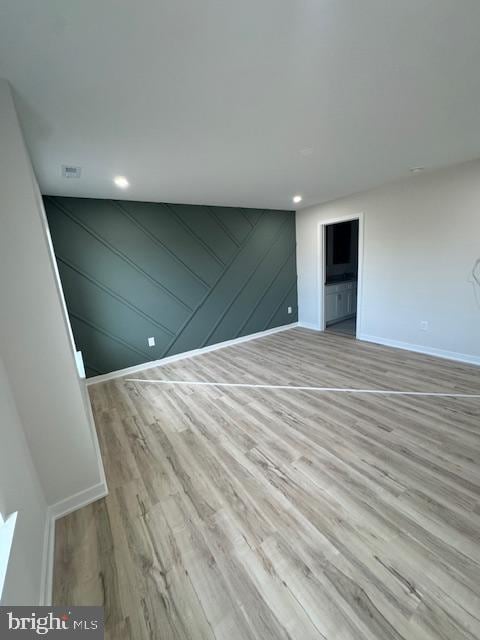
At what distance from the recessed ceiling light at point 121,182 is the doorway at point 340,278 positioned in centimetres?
346

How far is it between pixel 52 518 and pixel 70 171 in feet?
8.92

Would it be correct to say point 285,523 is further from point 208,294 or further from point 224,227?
point 224,227

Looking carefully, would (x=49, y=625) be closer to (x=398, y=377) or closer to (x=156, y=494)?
(x=156, y=494)

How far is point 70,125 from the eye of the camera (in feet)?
5.37

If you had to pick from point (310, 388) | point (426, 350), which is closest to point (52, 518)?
point (310, 388)

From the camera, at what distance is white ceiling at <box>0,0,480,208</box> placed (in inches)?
38.9

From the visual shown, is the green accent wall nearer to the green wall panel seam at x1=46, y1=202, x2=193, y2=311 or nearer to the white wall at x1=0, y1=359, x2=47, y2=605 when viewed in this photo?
the green wall panel seam at x1=46, y1=202, x2=193, y2=311

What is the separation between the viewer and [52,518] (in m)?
1.49

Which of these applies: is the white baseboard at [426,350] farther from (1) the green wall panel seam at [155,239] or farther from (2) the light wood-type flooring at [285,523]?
(1) the green wall panel seam at [155,239]

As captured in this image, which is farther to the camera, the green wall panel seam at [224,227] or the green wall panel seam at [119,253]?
the green wall panel seam at [224,227]

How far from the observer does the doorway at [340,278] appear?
500cm

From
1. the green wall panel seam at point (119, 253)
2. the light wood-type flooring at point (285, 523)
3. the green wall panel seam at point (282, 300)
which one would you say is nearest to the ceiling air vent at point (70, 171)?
the green wall panel seam at point (119, 253)

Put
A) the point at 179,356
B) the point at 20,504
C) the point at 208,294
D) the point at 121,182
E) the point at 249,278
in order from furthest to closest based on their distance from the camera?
the point at 249,278 → the point at 208,294 → the point at 179,356 → the point at 121,182 → the point at 20,504

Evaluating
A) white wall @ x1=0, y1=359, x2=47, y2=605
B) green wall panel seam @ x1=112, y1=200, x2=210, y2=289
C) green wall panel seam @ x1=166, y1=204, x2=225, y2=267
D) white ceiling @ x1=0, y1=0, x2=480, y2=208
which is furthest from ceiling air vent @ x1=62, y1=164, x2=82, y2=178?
white wall @ x1=0, y1=359, x2=47, y2=605
